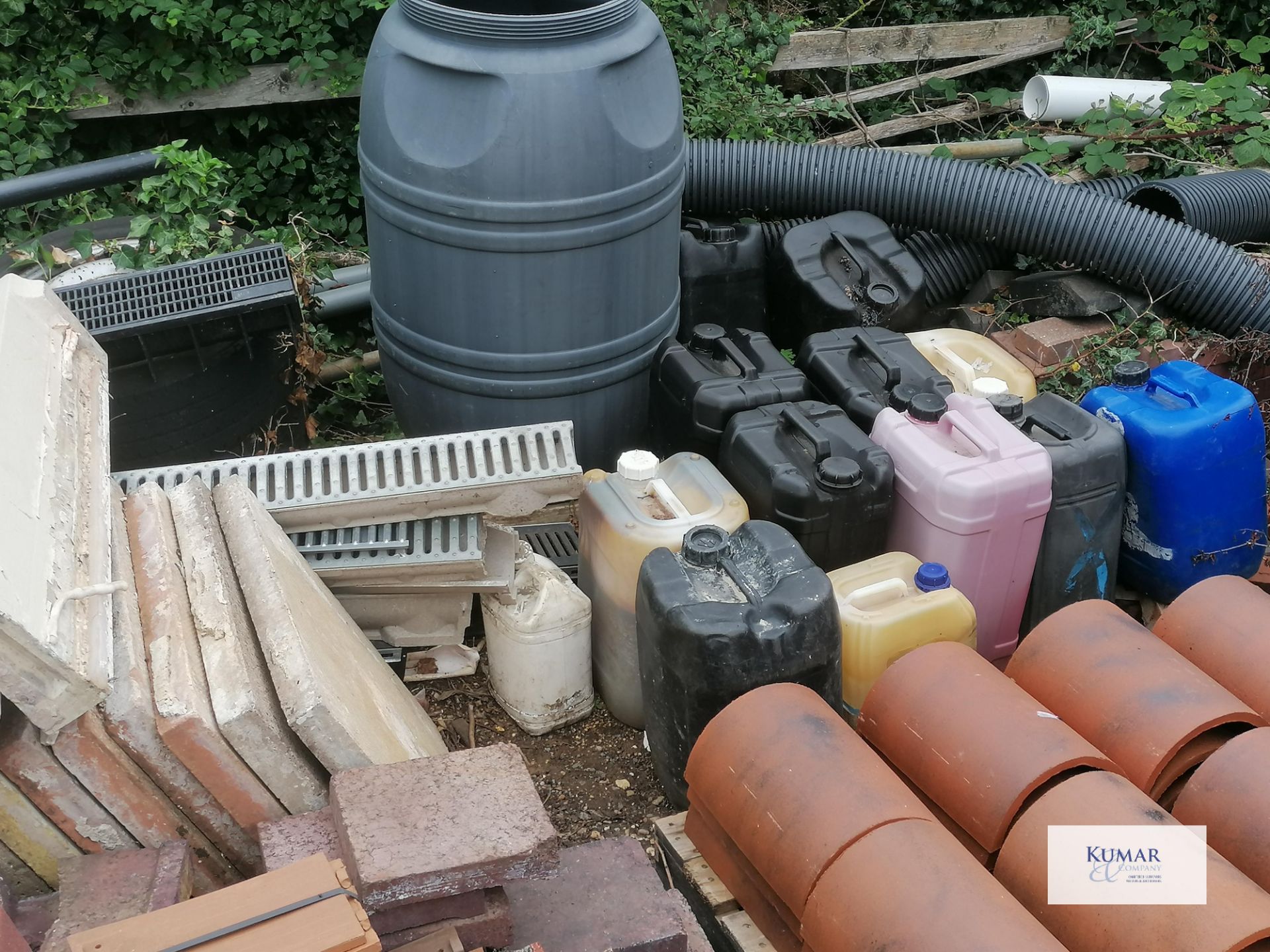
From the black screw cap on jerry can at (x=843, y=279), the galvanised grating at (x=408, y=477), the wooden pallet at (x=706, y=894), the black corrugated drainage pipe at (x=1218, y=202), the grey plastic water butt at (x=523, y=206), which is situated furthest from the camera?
the black corrugated drainage pipe at (x=1218, y=202)

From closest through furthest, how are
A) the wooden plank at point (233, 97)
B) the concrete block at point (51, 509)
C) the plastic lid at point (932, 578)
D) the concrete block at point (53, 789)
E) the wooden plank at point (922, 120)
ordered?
the concrete block at point (51, 509), the concrete block at point (53, 789), the plastic lid at point (932, 578), the wooden plank at point (233, 97), the wooden plank at point (922, 120)

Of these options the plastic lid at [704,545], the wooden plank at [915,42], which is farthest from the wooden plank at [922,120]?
the plastic lid at [704,545]

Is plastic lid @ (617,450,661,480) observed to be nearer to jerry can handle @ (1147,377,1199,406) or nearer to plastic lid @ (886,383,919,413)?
plastic lid @ (886,383,919,413)

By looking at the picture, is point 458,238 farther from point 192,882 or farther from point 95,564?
point 192,882

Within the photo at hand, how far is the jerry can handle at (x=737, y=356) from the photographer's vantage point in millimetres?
3072

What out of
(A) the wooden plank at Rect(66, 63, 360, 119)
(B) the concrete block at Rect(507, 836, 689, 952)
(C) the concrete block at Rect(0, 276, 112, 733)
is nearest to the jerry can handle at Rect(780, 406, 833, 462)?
(B) the concrete block at Rect(507, 836, 689, 952)

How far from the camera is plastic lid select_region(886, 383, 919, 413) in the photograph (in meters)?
2.98

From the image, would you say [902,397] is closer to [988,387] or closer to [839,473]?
[988,387]

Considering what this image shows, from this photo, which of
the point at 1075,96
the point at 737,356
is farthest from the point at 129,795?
the point at 1075,96

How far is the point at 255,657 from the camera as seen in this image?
2.15m

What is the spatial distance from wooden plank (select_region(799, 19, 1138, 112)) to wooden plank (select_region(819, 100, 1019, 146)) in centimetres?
16

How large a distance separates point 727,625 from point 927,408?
0.92 m

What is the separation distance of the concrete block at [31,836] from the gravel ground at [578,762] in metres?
0.99

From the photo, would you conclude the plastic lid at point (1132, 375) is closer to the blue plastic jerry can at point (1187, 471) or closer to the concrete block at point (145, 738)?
the blue plastic jerry can at point (1187, 471)
